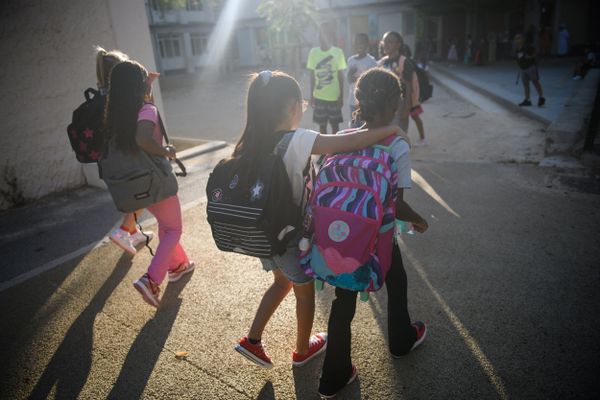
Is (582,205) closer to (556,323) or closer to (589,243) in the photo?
(589,243)

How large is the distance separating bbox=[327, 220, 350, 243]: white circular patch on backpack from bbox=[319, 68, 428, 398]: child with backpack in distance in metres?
0.36

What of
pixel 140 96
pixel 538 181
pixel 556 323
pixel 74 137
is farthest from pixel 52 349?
pixel 538 181

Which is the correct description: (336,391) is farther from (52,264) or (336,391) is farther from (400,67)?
(400,67)

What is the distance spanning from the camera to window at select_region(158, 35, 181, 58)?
108 ft

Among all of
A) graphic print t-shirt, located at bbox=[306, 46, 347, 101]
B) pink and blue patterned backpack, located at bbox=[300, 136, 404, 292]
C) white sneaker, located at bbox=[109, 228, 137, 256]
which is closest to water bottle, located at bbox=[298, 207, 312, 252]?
pink and blue patterned backpack, located at bbox=[300, 136, 404, 292]

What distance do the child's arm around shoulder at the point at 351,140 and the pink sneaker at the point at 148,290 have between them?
178 centimetres

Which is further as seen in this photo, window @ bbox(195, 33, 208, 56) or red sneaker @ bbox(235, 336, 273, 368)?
window @ bbox(195, 33, 208, 56)

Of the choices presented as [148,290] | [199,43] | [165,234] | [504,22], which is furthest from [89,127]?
[199,43]

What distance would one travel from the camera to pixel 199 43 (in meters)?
34.8

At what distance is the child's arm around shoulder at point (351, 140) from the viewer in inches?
73.5

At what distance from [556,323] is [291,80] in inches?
92.0

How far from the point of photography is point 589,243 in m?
3.58

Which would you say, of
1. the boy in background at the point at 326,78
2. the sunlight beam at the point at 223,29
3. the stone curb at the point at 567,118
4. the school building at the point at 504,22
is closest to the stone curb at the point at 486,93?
the stone curb at the point at 567,118

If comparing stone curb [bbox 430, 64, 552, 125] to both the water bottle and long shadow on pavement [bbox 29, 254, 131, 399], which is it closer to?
the water bottle
